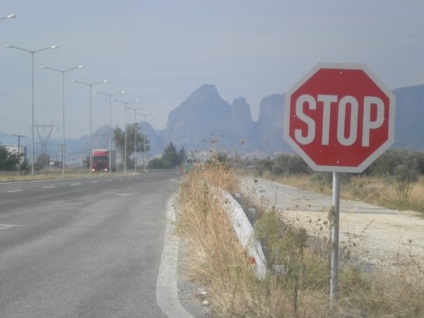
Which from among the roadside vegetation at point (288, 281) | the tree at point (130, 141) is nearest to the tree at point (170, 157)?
the tree at point (130, 141)

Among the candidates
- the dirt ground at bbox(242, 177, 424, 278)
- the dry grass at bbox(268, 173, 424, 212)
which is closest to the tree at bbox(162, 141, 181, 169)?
the dry grass at bbox(268, 173, 424, 212)

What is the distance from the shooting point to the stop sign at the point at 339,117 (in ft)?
21.3

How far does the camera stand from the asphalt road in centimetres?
782

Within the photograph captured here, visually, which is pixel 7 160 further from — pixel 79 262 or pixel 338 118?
pixel 338 118

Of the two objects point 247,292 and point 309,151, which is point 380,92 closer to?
point 309,151

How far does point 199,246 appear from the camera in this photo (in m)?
10.6

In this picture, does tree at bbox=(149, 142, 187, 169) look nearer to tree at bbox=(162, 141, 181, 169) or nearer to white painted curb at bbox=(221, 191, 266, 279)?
tree at bbox=(162, 141, 181, 169)

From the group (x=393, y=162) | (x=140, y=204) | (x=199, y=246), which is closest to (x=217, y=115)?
(x=393, y=162)

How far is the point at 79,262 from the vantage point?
1076 cm

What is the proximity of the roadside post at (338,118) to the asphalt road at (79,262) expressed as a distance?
235 cm

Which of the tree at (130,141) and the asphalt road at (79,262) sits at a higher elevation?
the tree at (130,141)

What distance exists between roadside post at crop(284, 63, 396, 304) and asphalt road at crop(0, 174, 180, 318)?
92.4 inches

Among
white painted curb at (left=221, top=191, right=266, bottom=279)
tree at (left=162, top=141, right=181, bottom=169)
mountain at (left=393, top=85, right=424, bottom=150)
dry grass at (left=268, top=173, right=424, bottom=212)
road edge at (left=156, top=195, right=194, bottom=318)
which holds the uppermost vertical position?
mountain at (left=393, top=85, right=424, bottom=150)

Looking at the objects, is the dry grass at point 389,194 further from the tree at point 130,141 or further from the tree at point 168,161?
the tree at point 168,161
